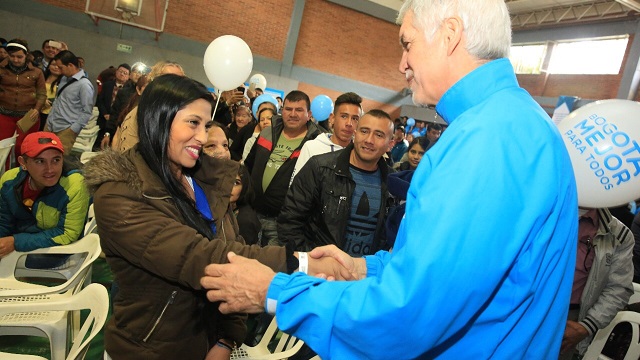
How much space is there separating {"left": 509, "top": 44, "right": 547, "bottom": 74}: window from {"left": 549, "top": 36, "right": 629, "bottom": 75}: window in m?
0.52

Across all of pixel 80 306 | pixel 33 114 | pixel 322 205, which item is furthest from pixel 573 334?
pixel 33 114

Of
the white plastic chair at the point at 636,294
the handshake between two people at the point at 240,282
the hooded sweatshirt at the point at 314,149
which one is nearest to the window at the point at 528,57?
the white plastic chair at the point at 636,294

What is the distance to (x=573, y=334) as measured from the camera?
7.78 ft

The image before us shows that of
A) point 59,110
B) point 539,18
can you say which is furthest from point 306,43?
point 59,110

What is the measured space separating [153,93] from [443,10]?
1131 millimetres

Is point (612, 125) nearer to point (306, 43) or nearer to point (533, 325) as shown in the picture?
point (533, 325)

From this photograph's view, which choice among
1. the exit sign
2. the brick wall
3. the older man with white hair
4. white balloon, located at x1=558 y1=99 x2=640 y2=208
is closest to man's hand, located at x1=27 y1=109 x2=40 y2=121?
the older man with white hair

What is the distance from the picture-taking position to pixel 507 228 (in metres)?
0.84

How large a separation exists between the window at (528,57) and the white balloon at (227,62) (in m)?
12.9

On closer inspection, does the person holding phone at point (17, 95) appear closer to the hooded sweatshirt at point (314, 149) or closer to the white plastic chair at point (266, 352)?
the hooded sweatshirt at point (314, 149)

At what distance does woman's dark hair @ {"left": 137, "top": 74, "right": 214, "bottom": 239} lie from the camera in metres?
1.56

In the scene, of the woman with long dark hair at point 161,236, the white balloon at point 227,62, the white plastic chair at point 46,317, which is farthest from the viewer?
the white balloon at point 227,62

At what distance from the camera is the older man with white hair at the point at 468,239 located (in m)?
0.83

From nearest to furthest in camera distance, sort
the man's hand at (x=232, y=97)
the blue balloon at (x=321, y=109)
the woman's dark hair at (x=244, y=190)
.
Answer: the woman's dark hair at (x=244, y=190), the blue balloon at (x=321, y=109), the man's hand at (x=232, y=97)
